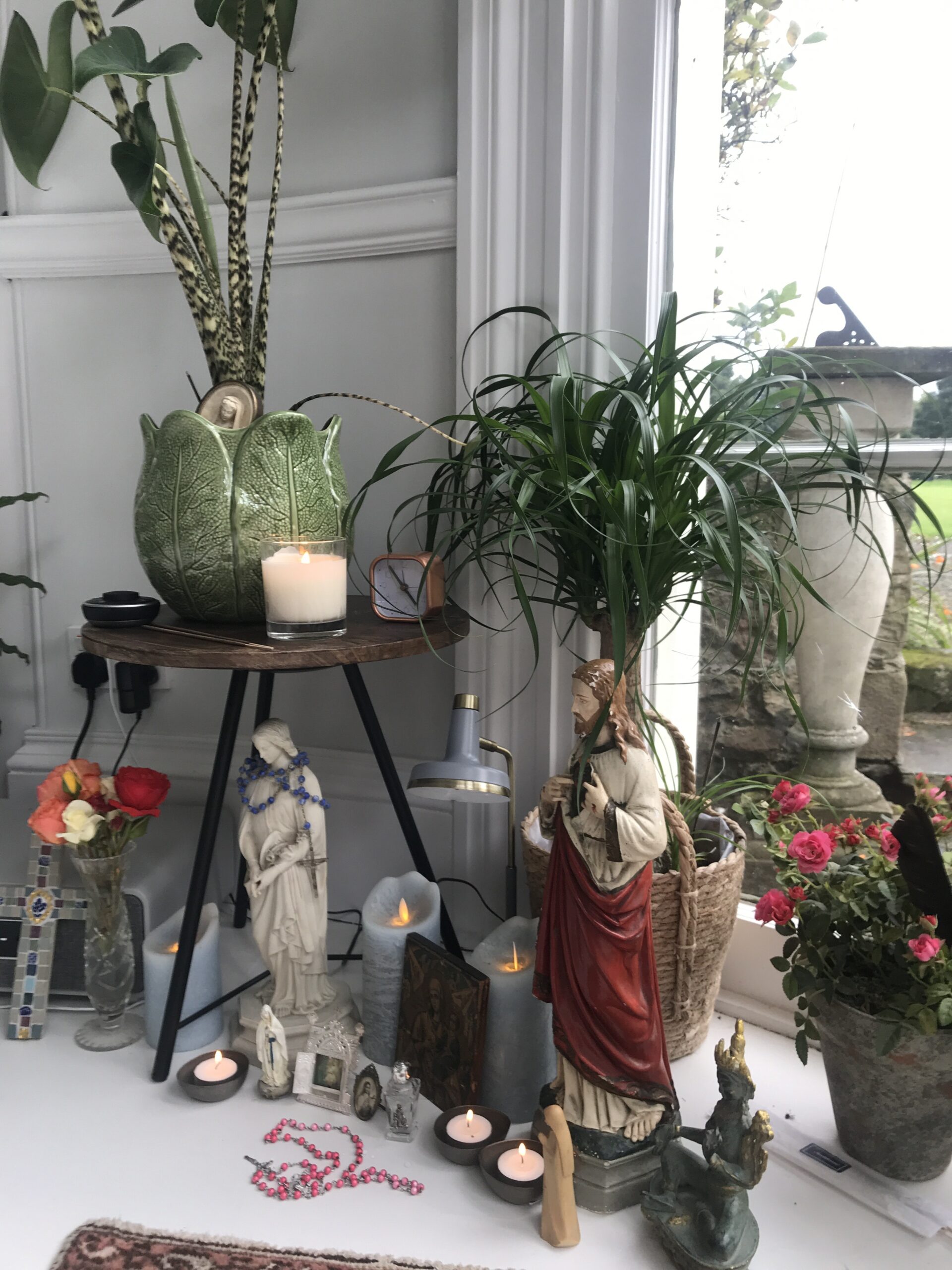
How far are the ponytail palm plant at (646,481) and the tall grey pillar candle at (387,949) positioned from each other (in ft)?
1.30

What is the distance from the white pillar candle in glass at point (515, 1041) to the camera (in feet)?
3.52

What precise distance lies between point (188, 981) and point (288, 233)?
113 cm

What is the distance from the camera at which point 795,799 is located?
1.07m

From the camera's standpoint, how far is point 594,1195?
0.94 m

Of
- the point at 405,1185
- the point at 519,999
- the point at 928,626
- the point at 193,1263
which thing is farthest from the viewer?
the point at 928,626

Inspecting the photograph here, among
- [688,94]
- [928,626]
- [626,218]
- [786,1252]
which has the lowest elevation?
[786,1252]

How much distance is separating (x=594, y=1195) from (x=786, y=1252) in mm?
188

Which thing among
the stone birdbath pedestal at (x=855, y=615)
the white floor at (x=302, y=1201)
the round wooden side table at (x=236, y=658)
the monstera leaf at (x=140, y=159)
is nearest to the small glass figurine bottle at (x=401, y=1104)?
the white floor at (x=302, y=1201)

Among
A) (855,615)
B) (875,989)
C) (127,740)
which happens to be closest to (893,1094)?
(875,989)

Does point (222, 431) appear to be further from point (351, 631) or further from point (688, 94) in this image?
point (688, 94)

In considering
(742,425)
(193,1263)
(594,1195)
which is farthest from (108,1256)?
(742,425)

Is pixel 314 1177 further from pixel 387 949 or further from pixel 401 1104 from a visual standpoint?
pixel 387 949

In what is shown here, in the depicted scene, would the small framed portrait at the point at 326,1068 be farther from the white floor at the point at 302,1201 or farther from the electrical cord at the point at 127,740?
the electrical cord at the point at 127,740

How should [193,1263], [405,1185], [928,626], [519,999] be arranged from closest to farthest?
[193,1263], [405,1185], [519,999], [928,626]
